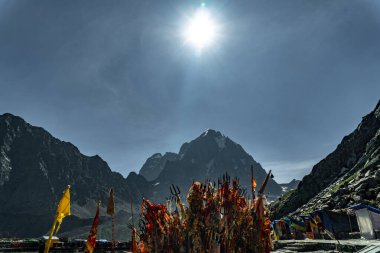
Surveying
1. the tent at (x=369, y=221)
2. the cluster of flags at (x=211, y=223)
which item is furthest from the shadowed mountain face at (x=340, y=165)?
the cluster of flags at (x=211, y=223)

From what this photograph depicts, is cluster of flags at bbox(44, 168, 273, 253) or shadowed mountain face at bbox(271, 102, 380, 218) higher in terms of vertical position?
shadowed mountain face at bbox(271, 102, 380, 218)

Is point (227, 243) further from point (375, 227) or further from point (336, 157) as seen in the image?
point (336, 157)

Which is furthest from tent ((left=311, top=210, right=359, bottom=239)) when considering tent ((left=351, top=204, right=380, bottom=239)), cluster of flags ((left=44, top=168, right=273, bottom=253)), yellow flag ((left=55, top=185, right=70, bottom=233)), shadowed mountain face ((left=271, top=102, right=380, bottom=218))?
shadowed mountain face ((left=271, top=102, right=380, bottom=218))

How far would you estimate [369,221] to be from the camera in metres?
28.2

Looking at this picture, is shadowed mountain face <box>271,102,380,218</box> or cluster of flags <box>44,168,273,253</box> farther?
shadowed mountain face <box>271,102,380,218</box>

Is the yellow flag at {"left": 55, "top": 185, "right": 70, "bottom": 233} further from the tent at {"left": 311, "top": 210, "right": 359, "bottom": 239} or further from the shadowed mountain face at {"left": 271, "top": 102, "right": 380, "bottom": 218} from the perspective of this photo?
the shadowed mountain face at {"left": 271, "top": 102, "right": 380, "bottom": 218}

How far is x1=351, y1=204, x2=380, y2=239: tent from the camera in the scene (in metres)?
28.0

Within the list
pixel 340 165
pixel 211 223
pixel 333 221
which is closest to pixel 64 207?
pixel 211 223

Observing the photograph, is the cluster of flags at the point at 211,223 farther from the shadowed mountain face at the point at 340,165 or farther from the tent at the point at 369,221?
the shadowed mountain face at the point at 340,165

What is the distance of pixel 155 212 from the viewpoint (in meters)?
8.81

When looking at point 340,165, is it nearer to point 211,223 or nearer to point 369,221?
point 369,221

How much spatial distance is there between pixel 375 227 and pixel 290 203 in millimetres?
72417

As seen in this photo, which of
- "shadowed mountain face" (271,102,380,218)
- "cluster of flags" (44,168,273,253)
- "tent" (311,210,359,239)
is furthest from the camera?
"shadowed mountain face" (271,102,380,218)

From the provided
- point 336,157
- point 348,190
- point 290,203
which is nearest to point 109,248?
point 348,190
